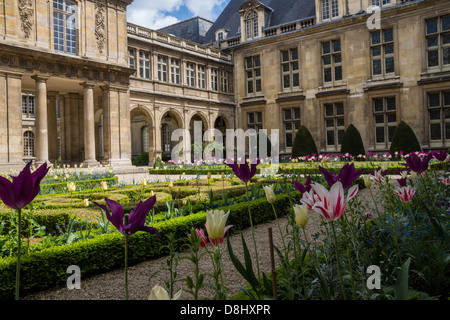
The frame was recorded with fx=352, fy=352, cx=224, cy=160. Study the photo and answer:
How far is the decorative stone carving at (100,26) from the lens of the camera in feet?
57.4

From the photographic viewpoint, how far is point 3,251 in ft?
11.6

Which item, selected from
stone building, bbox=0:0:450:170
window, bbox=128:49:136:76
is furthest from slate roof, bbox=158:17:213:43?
window, bbox=128:49:136:76

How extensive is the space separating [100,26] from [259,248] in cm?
1681

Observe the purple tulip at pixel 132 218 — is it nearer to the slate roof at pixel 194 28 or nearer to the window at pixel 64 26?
the window at pixel 64 26

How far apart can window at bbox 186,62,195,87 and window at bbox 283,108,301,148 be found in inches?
260

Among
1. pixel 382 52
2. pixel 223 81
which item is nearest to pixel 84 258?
pixel 382 52

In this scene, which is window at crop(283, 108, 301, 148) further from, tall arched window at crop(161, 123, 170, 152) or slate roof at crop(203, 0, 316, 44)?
tall arched window at crop(161, 123, 170, 152)

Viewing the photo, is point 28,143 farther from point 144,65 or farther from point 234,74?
point 234,74

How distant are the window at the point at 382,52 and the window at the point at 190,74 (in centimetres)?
1125

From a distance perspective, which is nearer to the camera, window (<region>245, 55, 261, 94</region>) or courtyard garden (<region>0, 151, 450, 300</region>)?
courtyard garden (<region>0, 151, 450, 300</region>)

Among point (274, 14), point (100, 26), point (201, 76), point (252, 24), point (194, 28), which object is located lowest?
point (201, 76)

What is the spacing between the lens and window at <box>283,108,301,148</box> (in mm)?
Answer: 23641

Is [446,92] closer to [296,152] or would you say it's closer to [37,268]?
[296,152]

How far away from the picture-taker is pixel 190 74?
2366 centimetres
